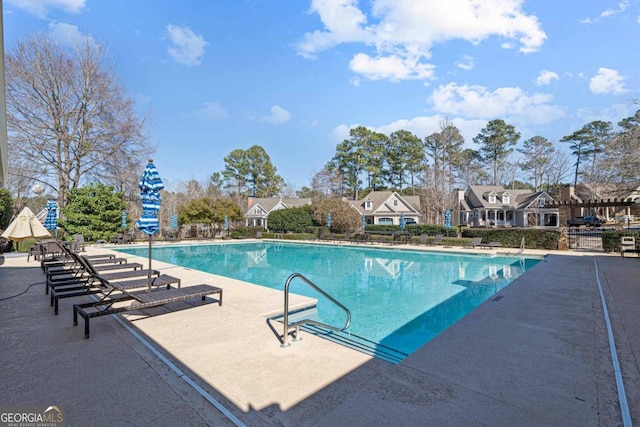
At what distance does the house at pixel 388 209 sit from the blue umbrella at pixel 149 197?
3332cm

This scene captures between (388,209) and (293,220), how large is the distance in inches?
518

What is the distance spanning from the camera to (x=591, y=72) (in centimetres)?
2205

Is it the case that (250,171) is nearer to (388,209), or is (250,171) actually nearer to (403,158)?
(403,158)

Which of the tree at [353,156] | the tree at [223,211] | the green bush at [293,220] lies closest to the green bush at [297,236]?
the green bush at [293,220]

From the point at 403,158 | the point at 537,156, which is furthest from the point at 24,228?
the point at 537,156

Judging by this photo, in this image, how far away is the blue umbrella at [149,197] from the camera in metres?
5.40

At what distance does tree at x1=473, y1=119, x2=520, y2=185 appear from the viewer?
147 feet

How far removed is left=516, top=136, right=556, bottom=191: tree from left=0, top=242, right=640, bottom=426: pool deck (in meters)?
48.0

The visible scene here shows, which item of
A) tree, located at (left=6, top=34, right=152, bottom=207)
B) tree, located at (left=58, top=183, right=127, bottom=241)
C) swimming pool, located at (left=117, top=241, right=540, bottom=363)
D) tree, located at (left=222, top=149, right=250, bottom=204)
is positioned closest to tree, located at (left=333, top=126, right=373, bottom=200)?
tree, located at (left=222, top=149, right=250, bottom=204)

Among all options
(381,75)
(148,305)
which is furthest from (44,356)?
(381,75)

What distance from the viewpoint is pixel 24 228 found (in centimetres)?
1192

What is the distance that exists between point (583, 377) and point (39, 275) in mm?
12700

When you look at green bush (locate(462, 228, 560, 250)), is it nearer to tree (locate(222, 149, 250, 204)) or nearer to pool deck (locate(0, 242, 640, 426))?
pool deck (locate(0, 242, 640, 426))

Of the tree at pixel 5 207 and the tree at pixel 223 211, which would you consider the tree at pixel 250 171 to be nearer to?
the tree at pixel 223 211
